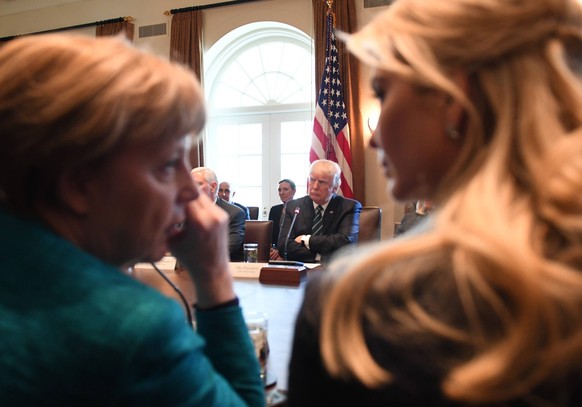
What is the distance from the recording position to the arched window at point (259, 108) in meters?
7.13

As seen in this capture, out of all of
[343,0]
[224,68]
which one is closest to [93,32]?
[224,68]

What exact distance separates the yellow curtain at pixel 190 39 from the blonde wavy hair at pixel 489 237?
6478 millimetres

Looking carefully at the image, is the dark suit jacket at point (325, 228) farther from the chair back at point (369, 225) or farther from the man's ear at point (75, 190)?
the man's ear at point (75, 190)

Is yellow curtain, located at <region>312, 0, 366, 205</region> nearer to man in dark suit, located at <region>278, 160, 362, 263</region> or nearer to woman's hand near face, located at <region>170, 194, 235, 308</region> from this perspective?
man in dark suit, located at <region>278, 160, 362, 263</region>

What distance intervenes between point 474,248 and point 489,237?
0.02 m

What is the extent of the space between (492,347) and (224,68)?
733cm

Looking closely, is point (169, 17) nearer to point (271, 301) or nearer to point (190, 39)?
point (190, 39)

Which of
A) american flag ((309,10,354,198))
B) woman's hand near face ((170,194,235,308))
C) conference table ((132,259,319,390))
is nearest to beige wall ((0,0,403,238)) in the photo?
american flag ((309,10,354,198))

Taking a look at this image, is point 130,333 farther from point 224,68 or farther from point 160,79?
point 224,68

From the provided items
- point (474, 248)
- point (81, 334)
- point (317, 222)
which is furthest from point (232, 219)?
point (474, 248)

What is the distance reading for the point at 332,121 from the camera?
20.0 ft

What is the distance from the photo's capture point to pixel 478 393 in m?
0.53

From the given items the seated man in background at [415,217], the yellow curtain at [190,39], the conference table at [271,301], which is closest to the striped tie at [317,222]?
the seated man in background at [415,217]

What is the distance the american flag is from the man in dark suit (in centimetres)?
172
